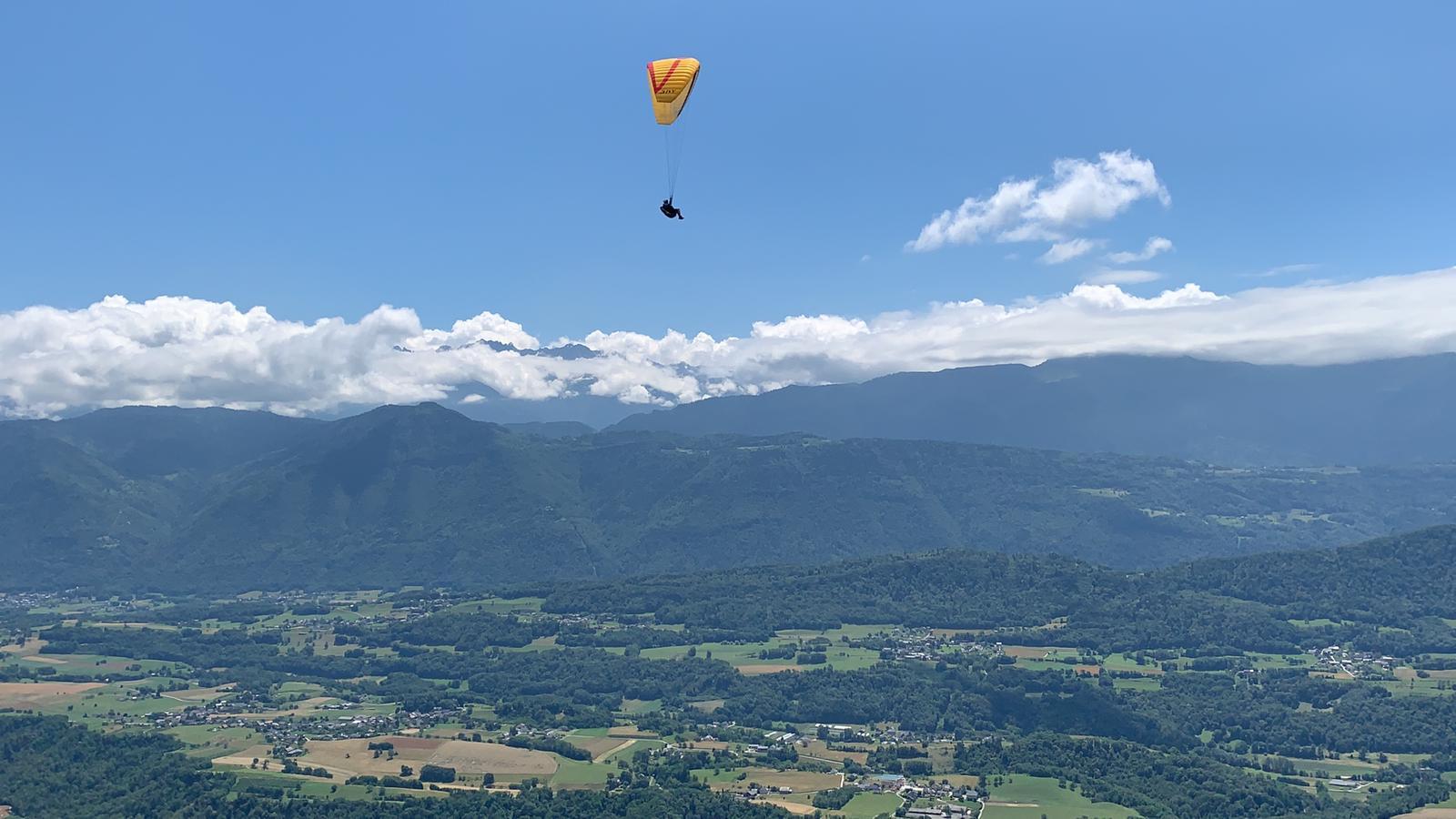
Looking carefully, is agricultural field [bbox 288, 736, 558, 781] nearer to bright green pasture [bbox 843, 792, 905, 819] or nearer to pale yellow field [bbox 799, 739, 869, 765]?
pale yellow field [bbox 799, 739, 869, 765]

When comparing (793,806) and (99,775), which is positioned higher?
(99,775)

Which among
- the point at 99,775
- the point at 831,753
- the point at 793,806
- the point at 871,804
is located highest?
the point at 99,775

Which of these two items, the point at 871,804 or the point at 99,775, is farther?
the point at 99,775

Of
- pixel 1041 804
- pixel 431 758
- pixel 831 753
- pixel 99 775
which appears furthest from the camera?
pixel 831 753

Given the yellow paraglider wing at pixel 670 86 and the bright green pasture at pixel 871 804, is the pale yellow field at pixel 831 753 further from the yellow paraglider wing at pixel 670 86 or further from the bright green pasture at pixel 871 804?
the yellow paraglider wing at pixel 670 86

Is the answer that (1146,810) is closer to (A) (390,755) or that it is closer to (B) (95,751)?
(A) (390,755)

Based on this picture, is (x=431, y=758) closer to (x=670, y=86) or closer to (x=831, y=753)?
(x=831, y=753)

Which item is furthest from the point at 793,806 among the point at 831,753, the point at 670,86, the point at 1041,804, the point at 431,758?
the point at 670,86

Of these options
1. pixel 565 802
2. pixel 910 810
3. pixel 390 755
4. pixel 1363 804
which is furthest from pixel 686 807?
pixel 1363 804

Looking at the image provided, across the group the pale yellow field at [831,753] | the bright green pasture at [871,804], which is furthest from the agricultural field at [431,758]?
the bright green pasture at [871,804]
